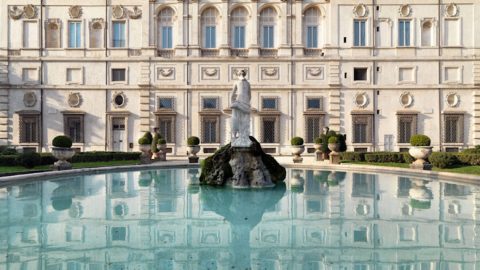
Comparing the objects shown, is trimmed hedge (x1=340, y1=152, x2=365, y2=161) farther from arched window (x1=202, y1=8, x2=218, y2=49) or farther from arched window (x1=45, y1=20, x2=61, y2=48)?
arched window (x1=45, y1=20, x2=61, y2=48)

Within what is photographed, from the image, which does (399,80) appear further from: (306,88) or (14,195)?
(14,195)

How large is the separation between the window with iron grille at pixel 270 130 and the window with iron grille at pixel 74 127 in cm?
1466

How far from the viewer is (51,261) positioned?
18.5 feet

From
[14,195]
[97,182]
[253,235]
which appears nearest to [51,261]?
[253,235]

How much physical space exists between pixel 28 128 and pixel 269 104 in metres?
19.5

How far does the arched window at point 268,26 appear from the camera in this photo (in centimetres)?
3366

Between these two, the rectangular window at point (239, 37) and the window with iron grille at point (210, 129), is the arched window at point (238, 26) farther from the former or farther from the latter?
the window with iron grille at point (210, 129)

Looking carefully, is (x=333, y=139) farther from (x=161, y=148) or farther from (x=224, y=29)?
(x=224, y=29)

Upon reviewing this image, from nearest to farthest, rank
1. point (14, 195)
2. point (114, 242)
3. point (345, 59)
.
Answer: point (114, 242) → point (14, 195) → point (345, 59)

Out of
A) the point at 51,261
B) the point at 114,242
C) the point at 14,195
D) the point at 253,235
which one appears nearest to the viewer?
the point at 51,261

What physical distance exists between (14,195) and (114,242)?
6817mm

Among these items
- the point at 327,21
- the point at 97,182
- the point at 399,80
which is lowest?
the point at 97,182

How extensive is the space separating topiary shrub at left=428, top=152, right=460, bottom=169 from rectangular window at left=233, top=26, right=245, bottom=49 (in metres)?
18.5

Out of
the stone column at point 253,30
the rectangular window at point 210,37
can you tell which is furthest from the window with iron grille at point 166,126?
the stone column at point 253,30
